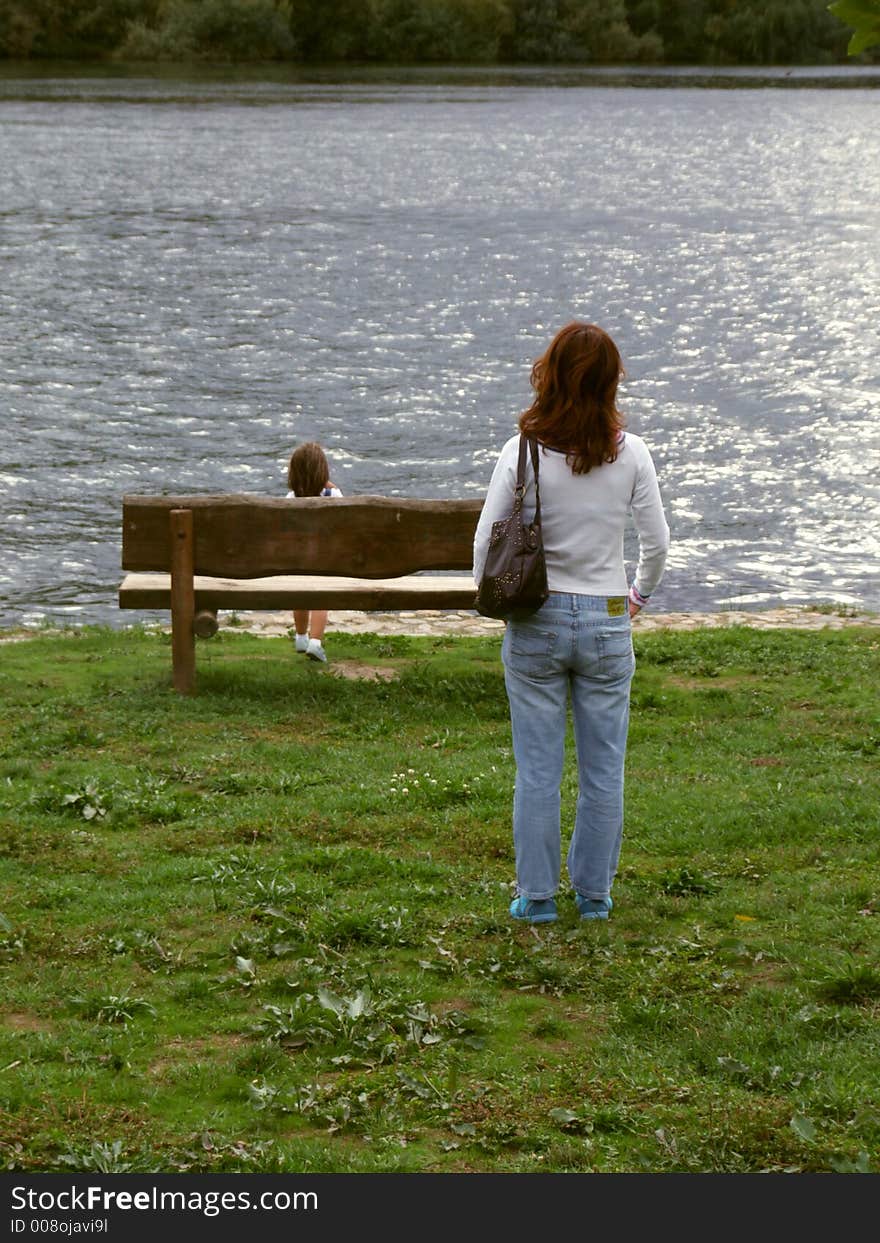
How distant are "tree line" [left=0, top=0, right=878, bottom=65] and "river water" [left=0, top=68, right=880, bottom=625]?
2676 centimetres

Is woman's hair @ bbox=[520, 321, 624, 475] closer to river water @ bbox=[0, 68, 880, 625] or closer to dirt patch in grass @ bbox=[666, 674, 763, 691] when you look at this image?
dirt patch in grass @ bbox=[666, 674, 763, 691]

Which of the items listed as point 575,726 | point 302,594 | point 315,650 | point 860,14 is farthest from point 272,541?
point 860,14

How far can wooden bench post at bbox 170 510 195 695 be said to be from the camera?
898 cm

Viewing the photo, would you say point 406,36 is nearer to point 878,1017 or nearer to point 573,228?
point 573,228

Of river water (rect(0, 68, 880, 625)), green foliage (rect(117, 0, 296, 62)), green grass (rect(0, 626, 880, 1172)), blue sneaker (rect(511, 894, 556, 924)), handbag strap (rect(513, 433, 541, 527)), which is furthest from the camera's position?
green foliage (rect(117, 0, 296, 62))

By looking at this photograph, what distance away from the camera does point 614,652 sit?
567 centimetres

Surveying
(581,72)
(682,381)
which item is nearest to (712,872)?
(682,381)

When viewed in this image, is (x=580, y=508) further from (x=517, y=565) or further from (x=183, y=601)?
(x=183, y=601)

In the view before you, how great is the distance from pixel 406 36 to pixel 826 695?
86.2m

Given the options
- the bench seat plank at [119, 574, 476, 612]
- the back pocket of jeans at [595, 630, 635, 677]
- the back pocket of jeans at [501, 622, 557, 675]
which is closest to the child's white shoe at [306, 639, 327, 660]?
the bench seat plank at [119, 574, 476, 612]

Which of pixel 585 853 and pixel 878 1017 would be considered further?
pixel 585 853

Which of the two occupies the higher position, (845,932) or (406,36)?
(406,36)

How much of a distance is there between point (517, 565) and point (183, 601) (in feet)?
13.1

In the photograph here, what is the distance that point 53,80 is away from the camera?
236 feet
